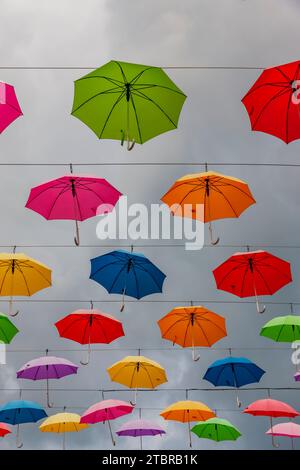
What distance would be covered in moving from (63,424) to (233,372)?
442 centimetres

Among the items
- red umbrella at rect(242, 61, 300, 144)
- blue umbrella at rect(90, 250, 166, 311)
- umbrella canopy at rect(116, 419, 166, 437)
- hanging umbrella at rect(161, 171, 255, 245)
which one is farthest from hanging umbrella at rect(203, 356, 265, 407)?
red umbrella at rect(242, 61, 300, 144)

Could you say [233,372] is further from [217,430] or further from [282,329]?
[282,329]

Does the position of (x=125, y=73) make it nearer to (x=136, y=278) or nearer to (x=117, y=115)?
(x=117, y=115)

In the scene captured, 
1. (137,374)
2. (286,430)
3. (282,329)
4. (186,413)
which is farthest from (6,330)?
(286,430)

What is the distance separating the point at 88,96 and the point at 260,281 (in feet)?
18.3

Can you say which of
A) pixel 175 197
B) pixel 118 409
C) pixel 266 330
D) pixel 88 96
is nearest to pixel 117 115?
pixel 88 96

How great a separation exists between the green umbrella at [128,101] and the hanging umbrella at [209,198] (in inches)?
41.7

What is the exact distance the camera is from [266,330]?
41.7 feet

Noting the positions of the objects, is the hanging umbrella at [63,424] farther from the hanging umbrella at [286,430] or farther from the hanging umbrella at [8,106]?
the hanging umbrella at [8,106]

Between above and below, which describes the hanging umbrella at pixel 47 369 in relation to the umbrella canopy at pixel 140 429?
above

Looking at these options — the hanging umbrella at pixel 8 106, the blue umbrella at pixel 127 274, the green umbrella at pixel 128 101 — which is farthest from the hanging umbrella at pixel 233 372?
the hanging umbrella at pixel 8 106

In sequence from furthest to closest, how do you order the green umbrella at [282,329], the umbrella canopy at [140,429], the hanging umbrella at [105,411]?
the umbrella canopy at [140,429], the hanging umbrella at [105,411], the green umbrella at [282,329]

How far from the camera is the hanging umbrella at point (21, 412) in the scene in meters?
13.7

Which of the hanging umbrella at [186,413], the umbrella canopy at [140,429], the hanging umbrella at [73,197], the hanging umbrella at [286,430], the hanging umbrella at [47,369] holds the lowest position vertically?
the hanging umbrella at [286,430]
